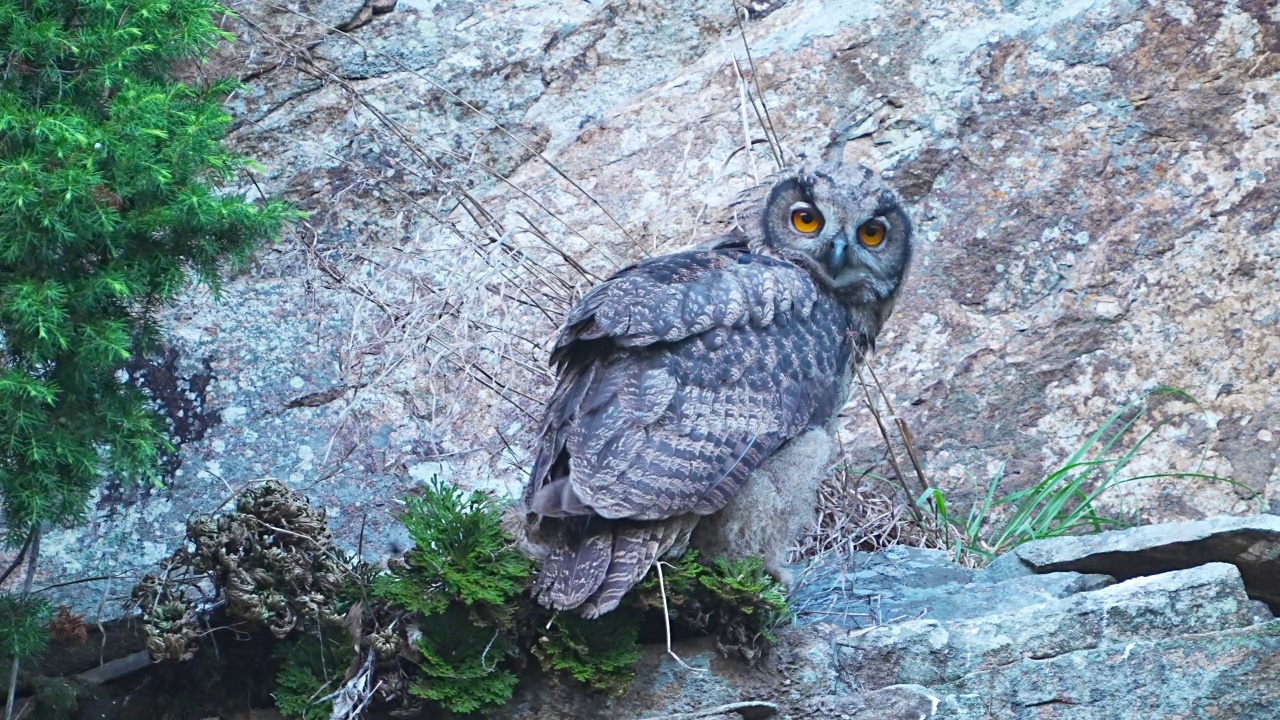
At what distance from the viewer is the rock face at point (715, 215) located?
525 cm

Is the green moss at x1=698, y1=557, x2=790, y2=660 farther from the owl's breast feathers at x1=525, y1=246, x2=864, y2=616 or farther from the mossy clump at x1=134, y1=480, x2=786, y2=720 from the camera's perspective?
the owl's breast feathers at x1=525, y1=246, x2=864, y2=616

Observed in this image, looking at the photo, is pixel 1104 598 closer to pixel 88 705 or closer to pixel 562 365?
pixel 562 365

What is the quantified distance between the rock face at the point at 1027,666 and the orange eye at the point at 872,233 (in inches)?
51.3

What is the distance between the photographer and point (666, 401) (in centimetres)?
373

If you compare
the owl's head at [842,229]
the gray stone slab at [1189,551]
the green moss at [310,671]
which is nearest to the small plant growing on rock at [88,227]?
the green moss at [310,671]

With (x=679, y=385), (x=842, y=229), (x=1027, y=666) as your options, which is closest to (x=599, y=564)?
(x=679, y=385)

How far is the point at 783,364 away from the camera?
4.02 m

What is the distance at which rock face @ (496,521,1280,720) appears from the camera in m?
3.36

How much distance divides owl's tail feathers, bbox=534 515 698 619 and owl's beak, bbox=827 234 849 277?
122 centimetres

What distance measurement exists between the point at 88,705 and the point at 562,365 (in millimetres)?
1581

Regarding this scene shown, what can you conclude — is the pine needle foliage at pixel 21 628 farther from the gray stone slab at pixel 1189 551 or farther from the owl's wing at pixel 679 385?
the gray stone slab at pixel 1189 551

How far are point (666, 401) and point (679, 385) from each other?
9cm

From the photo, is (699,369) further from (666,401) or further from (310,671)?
(310,671)

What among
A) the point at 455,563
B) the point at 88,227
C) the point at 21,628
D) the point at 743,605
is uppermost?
the point at 88,227
